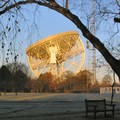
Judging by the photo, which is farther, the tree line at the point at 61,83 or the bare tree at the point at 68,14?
the tree line at the point at 61,83

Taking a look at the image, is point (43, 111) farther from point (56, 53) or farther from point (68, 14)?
point (56, 53)

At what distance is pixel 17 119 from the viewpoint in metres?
18.2

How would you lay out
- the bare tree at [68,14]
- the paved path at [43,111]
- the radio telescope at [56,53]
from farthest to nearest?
the radio telescope at [56,53], the paved path at [43,111], the bare tree at [68,14]

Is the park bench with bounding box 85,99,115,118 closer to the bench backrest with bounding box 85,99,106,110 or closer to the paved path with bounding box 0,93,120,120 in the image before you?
the bench backrest with bounding box 85,99,106,110

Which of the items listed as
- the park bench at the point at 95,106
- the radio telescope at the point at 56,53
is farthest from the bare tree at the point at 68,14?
the radio telescope at the point at 56,53

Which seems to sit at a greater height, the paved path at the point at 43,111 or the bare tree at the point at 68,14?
the bare tree at the point at 68,14

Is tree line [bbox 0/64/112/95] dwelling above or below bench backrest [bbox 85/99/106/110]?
above

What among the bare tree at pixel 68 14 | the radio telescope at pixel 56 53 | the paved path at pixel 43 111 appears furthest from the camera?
the radio telescope at pixel 56 53

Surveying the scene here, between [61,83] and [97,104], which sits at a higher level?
[61,83]

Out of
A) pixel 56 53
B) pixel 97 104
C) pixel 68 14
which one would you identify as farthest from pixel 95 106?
pixel 56 53

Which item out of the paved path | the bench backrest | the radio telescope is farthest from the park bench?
the radio telescope

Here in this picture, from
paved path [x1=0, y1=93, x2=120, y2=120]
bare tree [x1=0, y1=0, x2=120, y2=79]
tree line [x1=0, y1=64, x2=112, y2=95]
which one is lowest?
paved path [x1=0, y1=93, x2=120, y2=120]

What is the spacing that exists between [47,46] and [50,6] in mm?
116803

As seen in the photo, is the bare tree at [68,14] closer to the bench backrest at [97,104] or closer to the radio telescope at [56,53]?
the bench backrest at [97,104]
